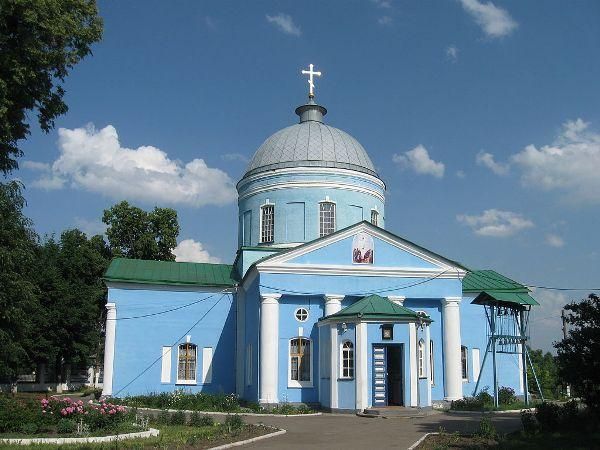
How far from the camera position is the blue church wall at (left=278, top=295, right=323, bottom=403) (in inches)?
876

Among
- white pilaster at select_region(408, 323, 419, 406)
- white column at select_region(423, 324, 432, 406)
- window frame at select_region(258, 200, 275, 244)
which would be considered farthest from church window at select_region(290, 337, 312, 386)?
window frame at select_region(258, 200, 275, 244)

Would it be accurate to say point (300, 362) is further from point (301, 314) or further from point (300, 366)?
point (301, 314)

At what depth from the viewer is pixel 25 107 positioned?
14203 millimetres

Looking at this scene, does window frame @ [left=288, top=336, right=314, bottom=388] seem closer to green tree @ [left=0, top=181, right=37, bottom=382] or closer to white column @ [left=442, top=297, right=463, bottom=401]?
white column @ [left=442, top=297, right=463, bottom=401]

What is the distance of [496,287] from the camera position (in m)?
28.5

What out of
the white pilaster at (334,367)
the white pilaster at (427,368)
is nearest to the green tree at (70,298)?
the white pilaster at (334,367)

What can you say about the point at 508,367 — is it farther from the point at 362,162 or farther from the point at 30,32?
the point at 30,32

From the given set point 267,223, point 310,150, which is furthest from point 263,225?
point 310,150

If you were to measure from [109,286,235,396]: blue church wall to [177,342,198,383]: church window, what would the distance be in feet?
0.58

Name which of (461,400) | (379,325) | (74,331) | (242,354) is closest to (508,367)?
(461,400)

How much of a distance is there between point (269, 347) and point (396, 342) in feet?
14.7

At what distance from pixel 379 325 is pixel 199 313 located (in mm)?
8819

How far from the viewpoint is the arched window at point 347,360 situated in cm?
2081

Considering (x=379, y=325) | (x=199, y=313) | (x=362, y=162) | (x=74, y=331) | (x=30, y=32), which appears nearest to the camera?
(x=30, y=32)
